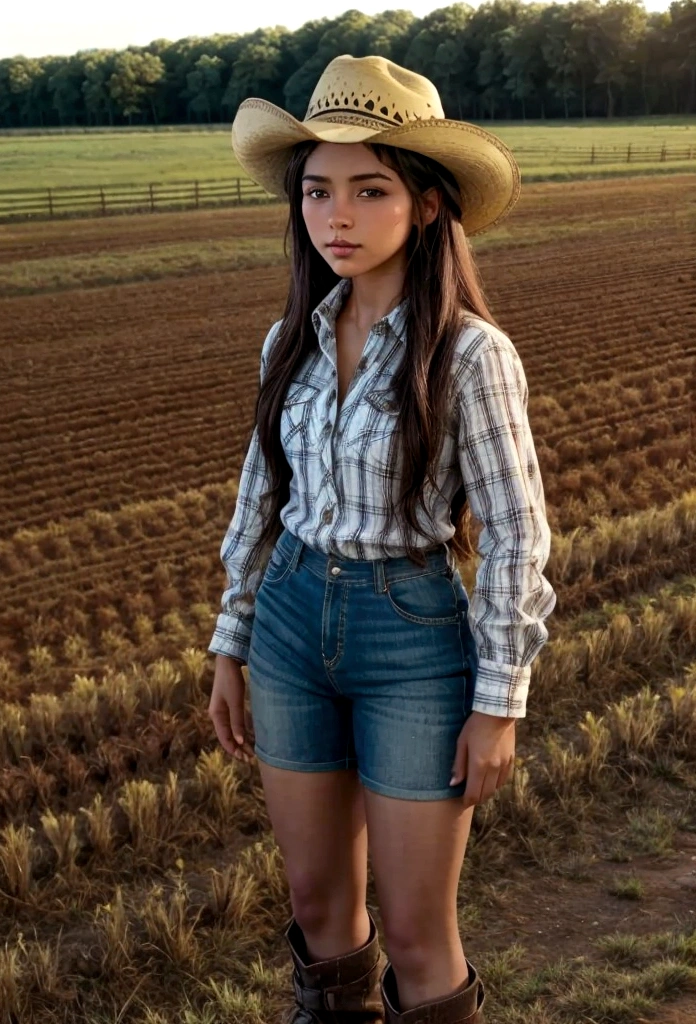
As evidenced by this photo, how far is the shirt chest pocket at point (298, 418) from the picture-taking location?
66.7 inches

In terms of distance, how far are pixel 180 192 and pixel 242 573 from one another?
12.1 meters

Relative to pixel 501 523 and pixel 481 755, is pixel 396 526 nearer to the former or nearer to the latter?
pixel 501 523

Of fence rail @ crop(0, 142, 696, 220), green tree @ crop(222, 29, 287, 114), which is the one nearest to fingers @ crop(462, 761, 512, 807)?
green tree @ crop(222, 29, 287, 114)

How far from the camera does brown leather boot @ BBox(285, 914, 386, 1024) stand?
1.85m

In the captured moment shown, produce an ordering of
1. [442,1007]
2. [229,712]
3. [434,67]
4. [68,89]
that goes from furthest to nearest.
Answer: [434,67]
[68,89]
[229,712]
[442,1007]

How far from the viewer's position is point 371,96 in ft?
5.31

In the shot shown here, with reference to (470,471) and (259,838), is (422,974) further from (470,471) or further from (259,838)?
(259,838)

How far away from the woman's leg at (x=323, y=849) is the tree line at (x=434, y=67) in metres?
7.08

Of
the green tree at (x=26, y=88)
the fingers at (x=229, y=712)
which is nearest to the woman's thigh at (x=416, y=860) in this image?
the fingers at (x=229, y=712)

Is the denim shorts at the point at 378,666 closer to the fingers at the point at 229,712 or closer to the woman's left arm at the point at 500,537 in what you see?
the woman's left arm at the point at 500,537

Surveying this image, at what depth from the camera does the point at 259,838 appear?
316 centimetres

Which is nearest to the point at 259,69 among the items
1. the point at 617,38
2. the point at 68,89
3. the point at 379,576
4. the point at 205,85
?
the point at 205,85

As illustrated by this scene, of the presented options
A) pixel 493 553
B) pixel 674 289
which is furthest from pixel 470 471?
pixel 674 289

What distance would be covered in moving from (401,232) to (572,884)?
1906 millimetres
